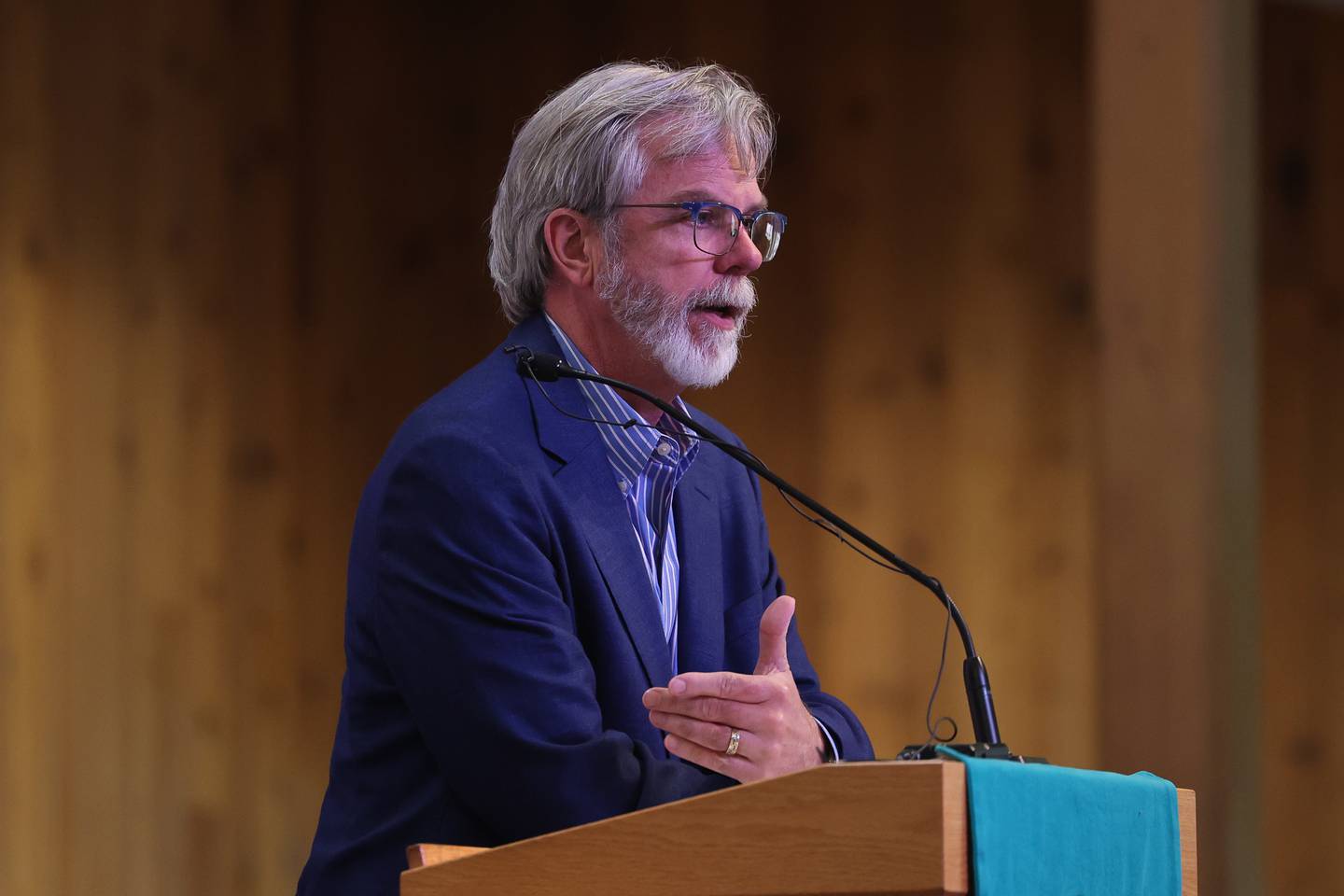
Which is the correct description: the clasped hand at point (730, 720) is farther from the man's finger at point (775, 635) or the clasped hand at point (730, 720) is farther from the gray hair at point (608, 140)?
the gray hair at point (608, 140)

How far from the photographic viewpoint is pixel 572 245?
207 centimetres

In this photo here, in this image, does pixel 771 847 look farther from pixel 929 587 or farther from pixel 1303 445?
pixel 1303 445

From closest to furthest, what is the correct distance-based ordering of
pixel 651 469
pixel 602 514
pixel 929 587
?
pixel 929 587, pixel 602 514, pixel 651 469

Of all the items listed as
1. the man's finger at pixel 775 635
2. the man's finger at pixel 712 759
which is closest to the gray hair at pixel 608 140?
the man's finger at pixel 775 635

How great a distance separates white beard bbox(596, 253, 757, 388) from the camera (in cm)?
201

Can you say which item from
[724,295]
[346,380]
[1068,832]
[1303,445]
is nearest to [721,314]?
[724,295]

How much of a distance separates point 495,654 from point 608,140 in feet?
2.31

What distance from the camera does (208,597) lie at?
3.95m

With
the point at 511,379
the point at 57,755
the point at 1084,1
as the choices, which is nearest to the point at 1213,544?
the point at 511,379

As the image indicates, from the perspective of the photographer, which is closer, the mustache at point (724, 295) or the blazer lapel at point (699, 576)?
the blazer lapel at point (699, 576)

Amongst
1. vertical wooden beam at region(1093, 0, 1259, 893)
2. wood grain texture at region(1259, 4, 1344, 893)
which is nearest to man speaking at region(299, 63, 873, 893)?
vertical wooden beam at region(1093, 0, 1259, 893)

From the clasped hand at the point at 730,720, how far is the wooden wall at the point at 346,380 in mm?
2354

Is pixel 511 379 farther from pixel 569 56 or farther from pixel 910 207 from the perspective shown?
pixel 569 56

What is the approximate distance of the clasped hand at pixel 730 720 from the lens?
1.49m
